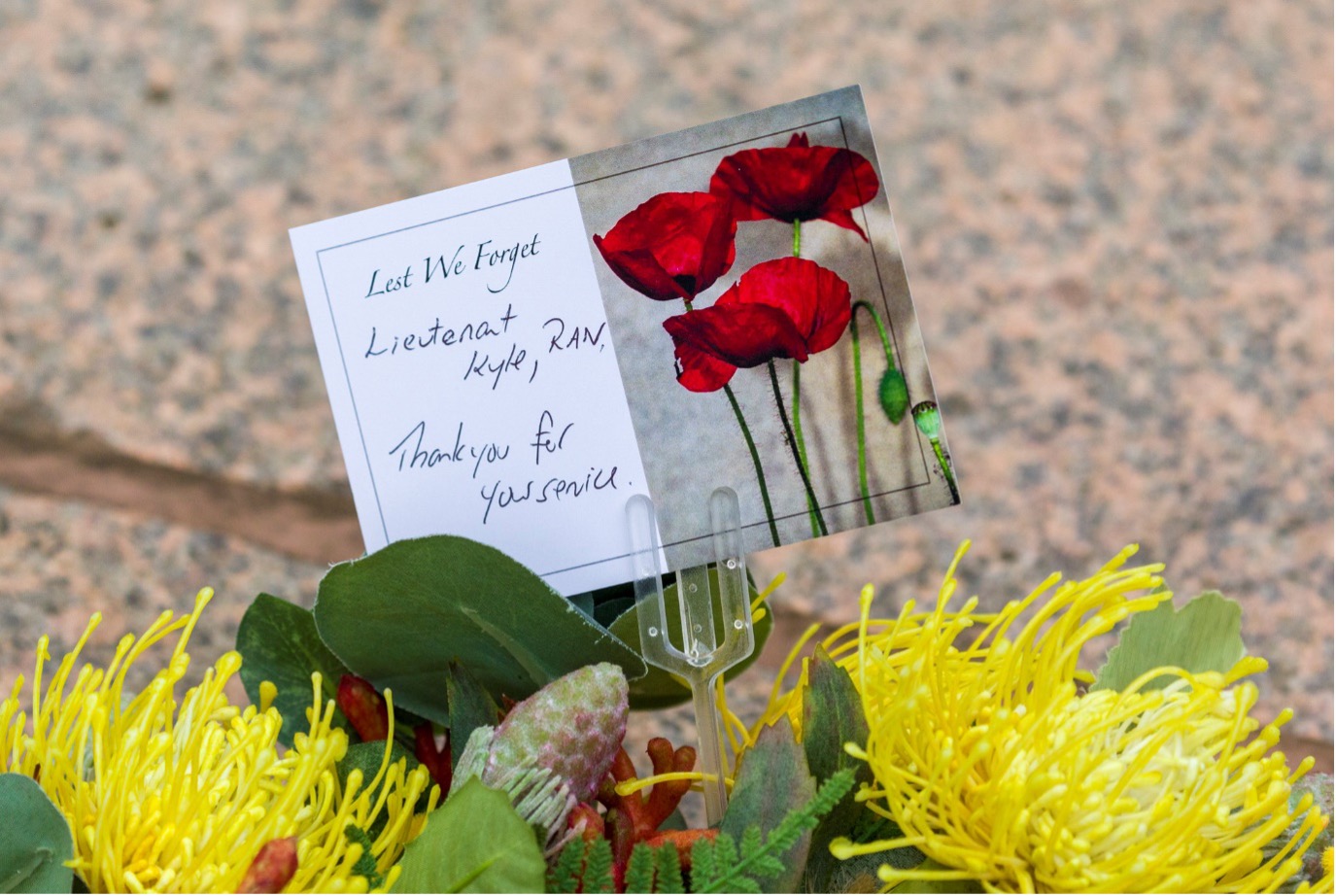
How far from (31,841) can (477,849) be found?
0.37 feet

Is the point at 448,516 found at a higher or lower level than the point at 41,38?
lower

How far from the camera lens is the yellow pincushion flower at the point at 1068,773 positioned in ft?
0.97

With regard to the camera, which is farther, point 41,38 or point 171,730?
point 41,38

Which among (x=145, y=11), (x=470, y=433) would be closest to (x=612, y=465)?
(x=470, y=433)

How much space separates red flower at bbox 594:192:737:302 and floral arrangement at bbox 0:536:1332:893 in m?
0.10

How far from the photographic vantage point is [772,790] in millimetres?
302

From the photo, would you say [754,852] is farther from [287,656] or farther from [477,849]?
[287,656]

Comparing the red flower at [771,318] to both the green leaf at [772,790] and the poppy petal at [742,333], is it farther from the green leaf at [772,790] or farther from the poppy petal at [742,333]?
the green leaf at [772,790]

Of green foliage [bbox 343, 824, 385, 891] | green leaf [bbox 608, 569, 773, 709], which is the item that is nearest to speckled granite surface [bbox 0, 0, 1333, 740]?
green leaf [bbox 608, 569, 773, 709]

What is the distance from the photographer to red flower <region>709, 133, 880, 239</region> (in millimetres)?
368

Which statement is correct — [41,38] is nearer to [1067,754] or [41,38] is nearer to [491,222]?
[491,222]

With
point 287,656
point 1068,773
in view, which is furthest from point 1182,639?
point 287,656

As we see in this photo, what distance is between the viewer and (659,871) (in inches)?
11.5

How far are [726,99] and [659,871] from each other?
453 mm
